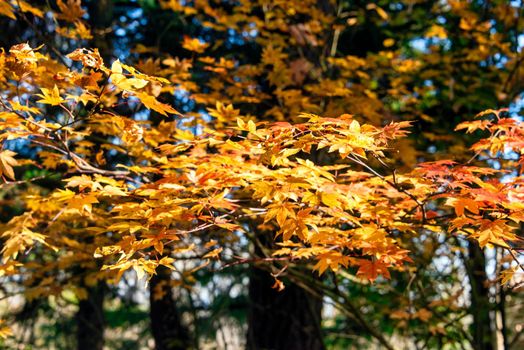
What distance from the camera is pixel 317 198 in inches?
76.2

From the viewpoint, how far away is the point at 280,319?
5176mm

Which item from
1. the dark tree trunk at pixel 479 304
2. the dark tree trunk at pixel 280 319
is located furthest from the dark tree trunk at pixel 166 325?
the dark tree trunk at pixel 479 304

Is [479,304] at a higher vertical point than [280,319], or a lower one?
higher

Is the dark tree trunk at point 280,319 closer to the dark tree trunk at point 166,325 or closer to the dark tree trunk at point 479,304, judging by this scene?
the dark tree trunk at point 166,325

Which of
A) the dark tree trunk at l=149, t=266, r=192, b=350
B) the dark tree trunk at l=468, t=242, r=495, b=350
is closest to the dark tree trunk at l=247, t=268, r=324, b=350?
the dark tree trunk at l=149, t=266, r=192, b=350

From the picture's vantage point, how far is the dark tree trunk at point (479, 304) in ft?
13.1

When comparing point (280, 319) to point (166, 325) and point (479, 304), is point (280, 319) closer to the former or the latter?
point (166, 325)

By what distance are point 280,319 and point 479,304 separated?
2057mm

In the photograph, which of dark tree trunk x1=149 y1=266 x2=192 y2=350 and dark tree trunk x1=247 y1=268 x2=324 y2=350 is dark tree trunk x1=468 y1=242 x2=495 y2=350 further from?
dark tree trunk x1=149 y1=266 x2=192 y2=350

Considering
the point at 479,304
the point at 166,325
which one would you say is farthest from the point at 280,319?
the point at 479,304

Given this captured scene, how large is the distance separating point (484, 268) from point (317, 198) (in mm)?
3762

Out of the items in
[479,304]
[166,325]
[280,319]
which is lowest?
[166,325]

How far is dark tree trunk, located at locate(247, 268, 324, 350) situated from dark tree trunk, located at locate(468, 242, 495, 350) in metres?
1.54

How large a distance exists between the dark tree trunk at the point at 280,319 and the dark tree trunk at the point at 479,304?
154cm
